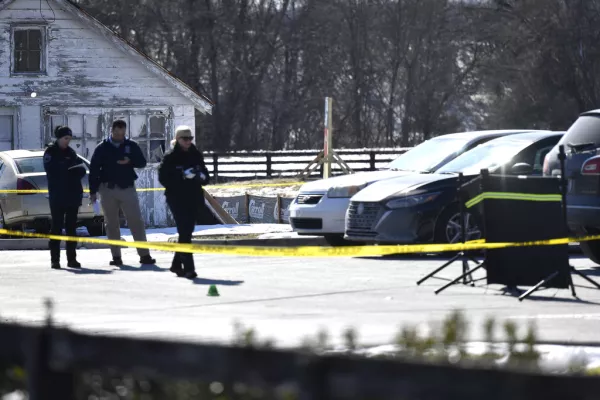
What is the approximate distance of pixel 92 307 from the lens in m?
11.4

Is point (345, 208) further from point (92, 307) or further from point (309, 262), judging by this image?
point (92, 307)

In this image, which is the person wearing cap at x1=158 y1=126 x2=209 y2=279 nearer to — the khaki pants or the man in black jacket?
the man in black jacket

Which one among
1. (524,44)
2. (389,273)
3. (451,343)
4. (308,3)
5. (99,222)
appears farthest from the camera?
(308,3)

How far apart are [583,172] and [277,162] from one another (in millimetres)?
36265

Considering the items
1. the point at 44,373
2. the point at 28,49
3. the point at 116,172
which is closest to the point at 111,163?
the point at 116,172

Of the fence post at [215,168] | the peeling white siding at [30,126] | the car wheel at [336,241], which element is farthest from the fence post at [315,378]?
the fence post at [215,168]

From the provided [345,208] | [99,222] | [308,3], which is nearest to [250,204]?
[99,222]

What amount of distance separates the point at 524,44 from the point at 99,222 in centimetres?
3754

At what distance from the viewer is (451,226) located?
51.7ft

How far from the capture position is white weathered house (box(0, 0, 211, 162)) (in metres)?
28.9

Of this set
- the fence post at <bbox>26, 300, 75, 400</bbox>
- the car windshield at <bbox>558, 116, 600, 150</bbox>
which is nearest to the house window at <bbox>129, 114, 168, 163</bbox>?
the car windshield at <bbox>558, 116, 600, 150</bbox>

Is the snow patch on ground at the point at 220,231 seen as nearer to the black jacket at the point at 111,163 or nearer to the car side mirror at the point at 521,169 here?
the black jacket at the point at 111,163

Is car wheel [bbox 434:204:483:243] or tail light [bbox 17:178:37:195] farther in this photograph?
tail light [bbox 17:178:37:195]

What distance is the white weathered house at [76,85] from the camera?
94.7 ft
